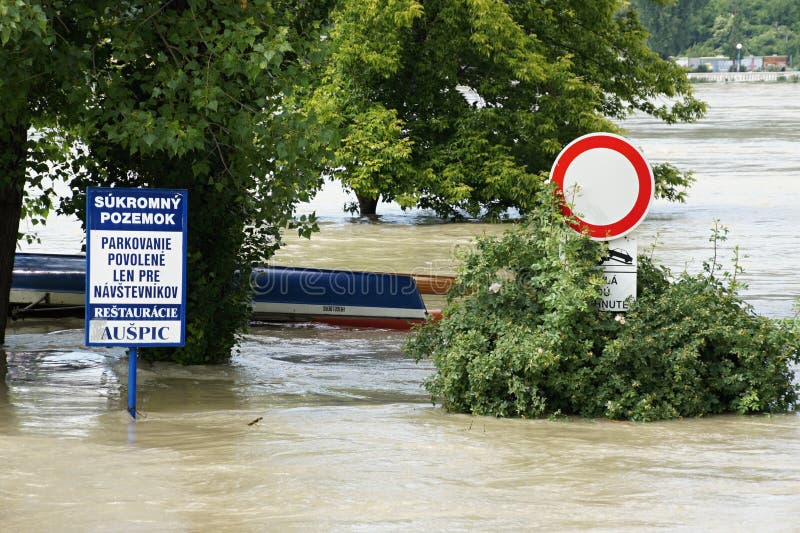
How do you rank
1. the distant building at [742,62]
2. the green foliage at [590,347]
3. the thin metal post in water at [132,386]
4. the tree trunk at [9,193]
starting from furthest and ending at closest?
the distant building at [742,62]
the tree trunk at [9,193]
the thin metal post in water at [132,386]
the green foliage at [590,347]

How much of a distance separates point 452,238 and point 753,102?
262ft

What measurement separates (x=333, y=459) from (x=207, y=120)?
3.45 meters

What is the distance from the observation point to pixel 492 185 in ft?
95.3

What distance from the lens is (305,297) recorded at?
16125 millimetres

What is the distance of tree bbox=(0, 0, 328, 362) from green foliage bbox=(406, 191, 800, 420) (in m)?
2.04

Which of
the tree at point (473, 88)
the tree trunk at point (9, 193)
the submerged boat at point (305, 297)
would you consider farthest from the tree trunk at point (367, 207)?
the tree trunk at point (9, 193)

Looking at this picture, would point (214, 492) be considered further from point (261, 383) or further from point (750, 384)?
point (261, 383)

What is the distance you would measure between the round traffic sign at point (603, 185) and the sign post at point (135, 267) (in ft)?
8.49

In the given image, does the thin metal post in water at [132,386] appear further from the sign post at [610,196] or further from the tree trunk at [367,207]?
the tree trunk at [367,207]

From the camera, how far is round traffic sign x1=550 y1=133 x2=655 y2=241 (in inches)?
320

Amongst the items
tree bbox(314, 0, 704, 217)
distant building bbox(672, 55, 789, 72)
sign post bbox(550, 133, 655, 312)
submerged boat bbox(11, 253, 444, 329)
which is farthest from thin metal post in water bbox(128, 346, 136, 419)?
distant building bbox(672, 55, 789, 72)

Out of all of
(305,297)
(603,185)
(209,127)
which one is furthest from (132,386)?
(305,297)

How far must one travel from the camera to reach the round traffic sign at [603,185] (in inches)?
320

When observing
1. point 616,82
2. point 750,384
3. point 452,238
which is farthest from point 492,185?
point 750,384
